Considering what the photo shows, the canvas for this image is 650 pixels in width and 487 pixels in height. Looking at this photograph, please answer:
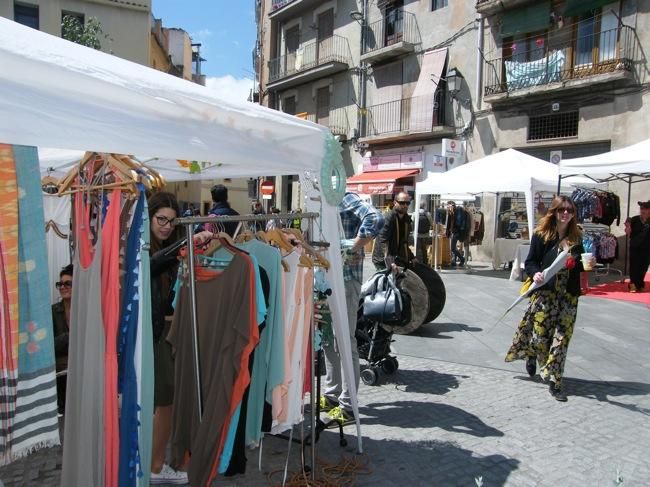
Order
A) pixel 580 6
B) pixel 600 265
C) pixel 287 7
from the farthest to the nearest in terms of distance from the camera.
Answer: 1. pixel 287 7
2. pixel 580 6
3. pixel 600 265

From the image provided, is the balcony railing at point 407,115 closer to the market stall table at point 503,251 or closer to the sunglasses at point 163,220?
the market stall table at point 503,251

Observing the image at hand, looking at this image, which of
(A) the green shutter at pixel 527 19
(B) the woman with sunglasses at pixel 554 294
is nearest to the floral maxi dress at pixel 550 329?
(B) the woman with sunglasses at pixel 554 294

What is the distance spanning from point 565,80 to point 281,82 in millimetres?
14317

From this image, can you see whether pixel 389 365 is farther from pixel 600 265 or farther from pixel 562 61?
pixel 562 61

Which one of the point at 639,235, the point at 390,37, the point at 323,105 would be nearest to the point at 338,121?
the point at 323,105

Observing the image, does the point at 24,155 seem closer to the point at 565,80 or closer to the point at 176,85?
the point at 176,85

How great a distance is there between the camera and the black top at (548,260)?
450cm

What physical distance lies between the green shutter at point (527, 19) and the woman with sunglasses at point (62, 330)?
14844 mm

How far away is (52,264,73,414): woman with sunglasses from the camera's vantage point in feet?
11.9

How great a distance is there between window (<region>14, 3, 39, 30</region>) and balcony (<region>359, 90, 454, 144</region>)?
1499 cm

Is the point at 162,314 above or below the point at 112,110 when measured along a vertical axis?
below

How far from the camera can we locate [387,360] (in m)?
4.93

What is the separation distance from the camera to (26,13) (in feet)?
74.0

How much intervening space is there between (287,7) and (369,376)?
2325 centimetres
